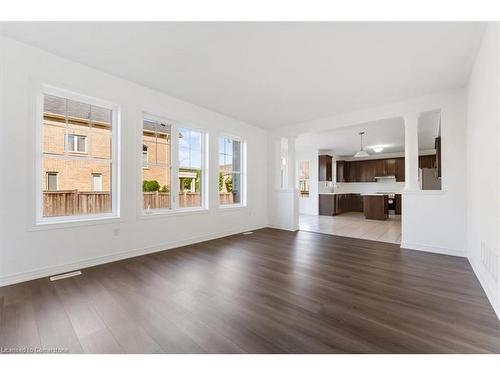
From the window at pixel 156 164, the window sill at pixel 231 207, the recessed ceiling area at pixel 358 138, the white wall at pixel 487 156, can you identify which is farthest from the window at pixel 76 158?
the recessed ceiling area at pixel 358 138

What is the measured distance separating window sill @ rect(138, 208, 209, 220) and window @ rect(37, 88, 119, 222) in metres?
0.42

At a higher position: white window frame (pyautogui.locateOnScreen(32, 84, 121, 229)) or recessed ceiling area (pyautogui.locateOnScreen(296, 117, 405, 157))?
recessed ceiling area (pyautogui.locateOnScreen(296, 117, 405, 157))

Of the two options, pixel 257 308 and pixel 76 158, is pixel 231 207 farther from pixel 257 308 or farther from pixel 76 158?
pixel 257 308

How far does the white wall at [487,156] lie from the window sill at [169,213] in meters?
4.09

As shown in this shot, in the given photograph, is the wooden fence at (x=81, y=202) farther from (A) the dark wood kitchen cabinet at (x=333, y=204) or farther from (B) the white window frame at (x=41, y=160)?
(A) the dark wood kitchen cabinet at (x=333, y=204)

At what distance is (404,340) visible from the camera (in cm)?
154

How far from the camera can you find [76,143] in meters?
3.12

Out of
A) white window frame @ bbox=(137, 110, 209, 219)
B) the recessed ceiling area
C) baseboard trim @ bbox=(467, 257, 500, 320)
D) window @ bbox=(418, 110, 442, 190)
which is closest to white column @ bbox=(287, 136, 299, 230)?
the recessed ceiling area

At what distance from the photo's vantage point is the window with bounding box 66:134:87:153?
307cm

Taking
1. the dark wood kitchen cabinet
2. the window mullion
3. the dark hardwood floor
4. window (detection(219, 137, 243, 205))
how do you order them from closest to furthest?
the dark hardwood floor < the window mullion < window (detection(219, 137, 243, 205)) < the dark wood kitchen cabinet

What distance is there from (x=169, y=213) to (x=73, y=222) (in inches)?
55.0

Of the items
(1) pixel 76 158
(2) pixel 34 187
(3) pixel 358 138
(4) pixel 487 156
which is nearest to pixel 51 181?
(2) pixel 34 187

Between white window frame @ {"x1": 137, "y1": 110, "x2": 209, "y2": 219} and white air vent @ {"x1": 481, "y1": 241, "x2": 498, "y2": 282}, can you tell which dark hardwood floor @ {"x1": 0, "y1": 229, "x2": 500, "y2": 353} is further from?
white window frame @ {"x1": 137, "y1": 110, "x2": 209, "y2": 219}

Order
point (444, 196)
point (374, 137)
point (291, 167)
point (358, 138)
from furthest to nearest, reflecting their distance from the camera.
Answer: point (358, 138) < point (374, 137) < point (291, 167) < point (444, 196)
